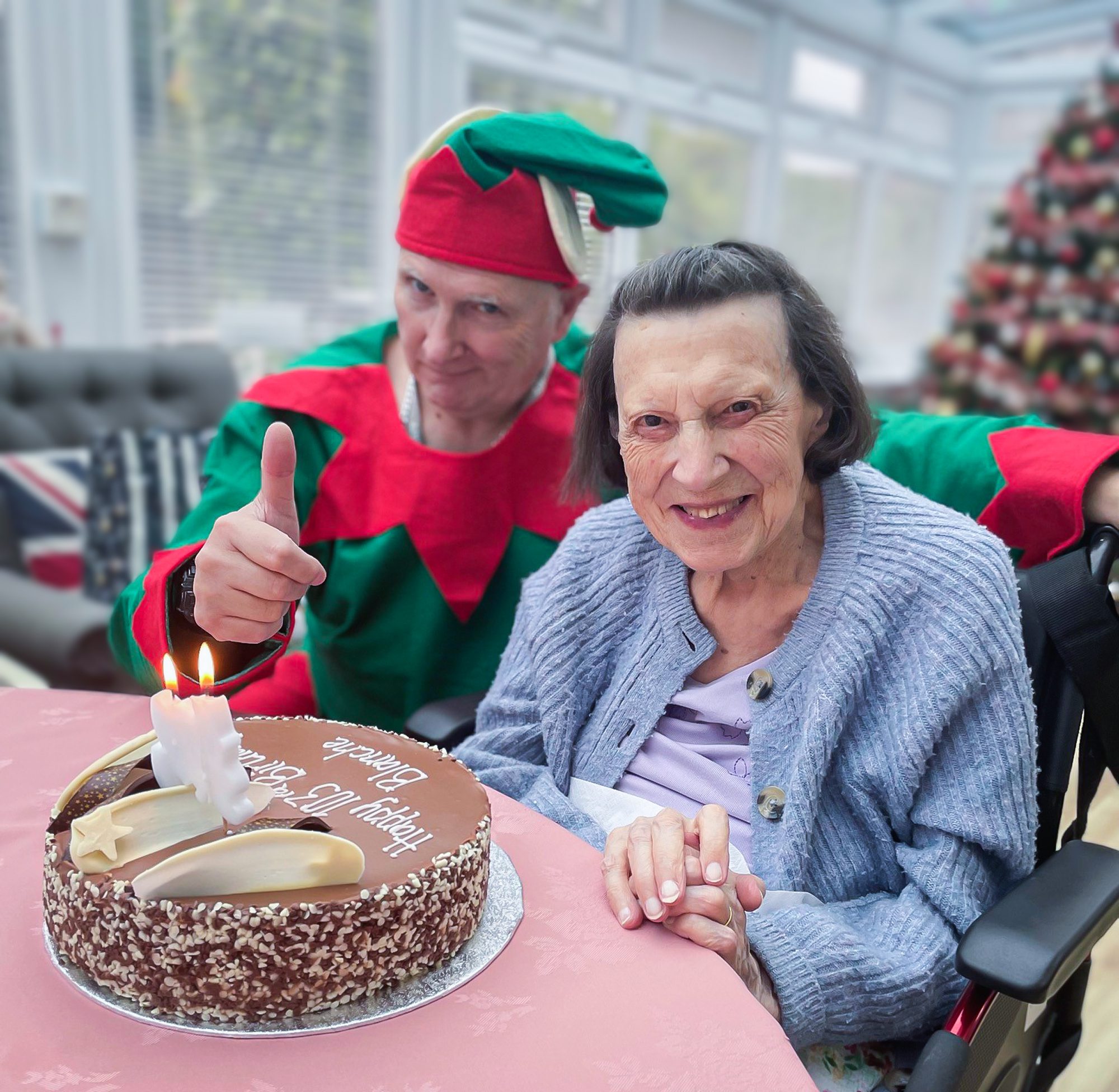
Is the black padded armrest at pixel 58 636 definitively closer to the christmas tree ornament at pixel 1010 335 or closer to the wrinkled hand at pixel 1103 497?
the wrinkled hand at pixel 1103 497

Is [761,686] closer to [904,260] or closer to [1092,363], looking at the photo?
[1092,363]

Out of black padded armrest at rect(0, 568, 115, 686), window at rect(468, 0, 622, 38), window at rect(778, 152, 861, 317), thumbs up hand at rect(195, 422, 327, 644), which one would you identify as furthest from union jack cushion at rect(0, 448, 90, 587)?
window at rect(778, 152, 861, 317)

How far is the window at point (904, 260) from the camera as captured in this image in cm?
848

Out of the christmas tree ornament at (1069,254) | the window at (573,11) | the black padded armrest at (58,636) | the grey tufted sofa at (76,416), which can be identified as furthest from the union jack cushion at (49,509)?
the christmas tree ornament at (1069,254)

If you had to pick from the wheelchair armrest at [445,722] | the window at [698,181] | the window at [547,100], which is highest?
the window at [547,100]

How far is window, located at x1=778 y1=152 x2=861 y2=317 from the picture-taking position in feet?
24.7

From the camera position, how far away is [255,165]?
4.42m

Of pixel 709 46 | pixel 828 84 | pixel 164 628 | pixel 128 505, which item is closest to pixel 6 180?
pixel 128 505

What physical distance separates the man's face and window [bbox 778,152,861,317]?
6314mm

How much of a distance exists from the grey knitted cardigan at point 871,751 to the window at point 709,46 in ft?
19.1

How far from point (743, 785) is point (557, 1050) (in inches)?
21.5

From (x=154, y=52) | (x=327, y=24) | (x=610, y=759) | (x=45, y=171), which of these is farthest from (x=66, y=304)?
(x=610, y=759)

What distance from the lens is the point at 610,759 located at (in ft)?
4.14

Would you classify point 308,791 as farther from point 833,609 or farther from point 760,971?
point 833,609
